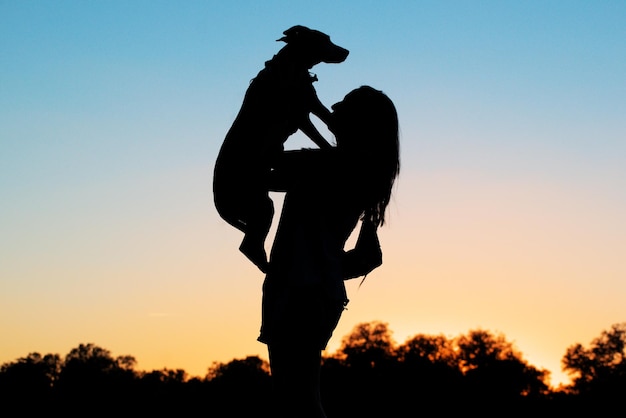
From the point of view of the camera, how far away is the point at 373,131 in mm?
4871

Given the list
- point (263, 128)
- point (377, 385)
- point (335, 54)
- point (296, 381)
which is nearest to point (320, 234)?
point (263, 128)

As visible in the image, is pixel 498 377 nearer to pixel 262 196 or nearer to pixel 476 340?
pixel 476 340

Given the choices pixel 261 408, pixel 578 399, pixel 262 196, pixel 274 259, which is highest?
pixel 578 399

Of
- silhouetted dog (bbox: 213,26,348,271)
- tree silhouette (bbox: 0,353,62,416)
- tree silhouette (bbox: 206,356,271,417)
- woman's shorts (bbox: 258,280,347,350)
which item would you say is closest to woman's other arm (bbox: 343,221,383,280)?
woman's shorts (bbox: 258,280,347,350)

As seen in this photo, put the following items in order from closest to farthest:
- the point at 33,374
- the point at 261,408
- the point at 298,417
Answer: the point at 298,417, the point at 261,408, the point at 33,374

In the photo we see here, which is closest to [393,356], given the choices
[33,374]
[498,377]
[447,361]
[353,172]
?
[447,361]

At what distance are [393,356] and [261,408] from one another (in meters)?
34.8

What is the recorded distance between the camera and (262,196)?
4.55 m

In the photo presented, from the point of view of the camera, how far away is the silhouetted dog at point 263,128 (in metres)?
4.37

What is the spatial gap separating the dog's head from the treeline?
Result: 90.2 meters

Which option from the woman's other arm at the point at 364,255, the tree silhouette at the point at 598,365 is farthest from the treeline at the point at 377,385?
the woman's other arm at the point at 364,255

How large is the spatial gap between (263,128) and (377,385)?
10315 cm

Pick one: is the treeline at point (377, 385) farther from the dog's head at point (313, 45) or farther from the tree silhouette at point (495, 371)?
the dog's head at point (313, 45)

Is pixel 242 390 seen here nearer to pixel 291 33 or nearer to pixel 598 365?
pixel 598 365
